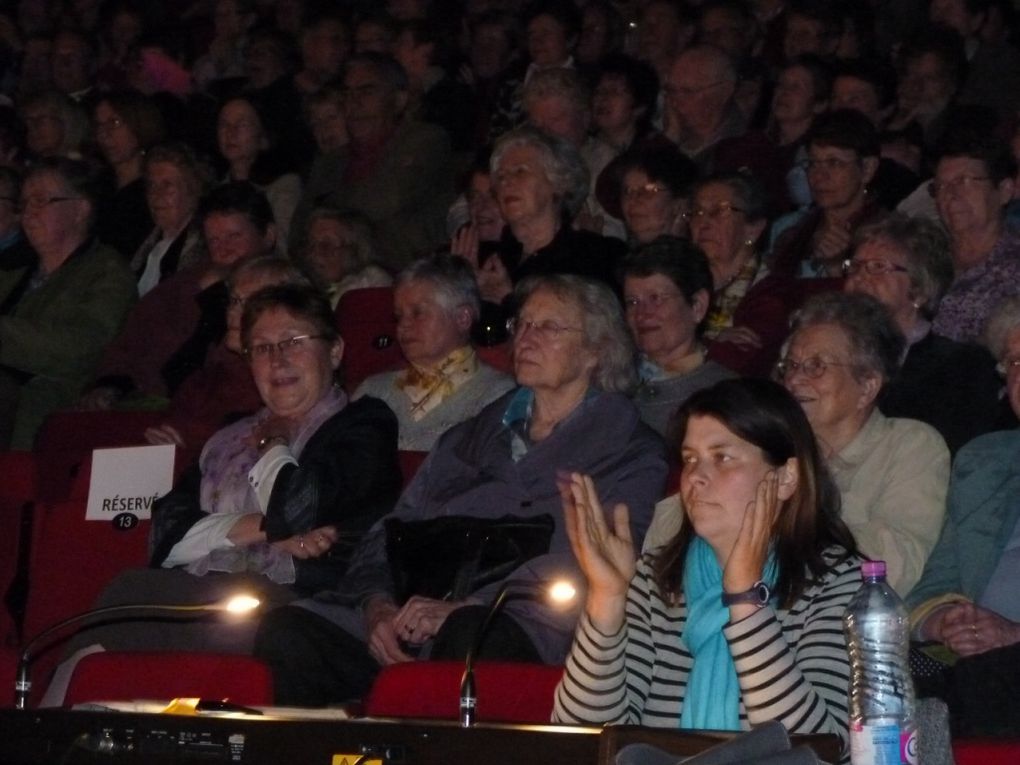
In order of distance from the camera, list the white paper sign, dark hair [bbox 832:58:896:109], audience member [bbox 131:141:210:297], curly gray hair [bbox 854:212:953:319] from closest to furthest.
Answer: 1. curly gray hair [bbox 854:212:953:319]
2. the white paper sign
3. dark hair [bbox 832:58:896:109]
4. audience member [bbox 131:141:210:297]

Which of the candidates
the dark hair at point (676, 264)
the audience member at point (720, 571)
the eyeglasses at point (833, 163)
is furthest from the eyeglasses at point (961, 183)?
the audience member at point (720, 571)

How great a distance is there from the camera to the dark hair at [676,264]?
5203 millimetres

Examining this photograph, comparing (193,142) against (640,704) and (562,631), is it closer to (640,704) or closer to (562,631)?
(562,631)

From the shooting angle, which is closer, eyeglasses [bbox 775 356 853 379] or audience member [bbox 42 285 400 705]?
eyeglasses [bbox 775 356 853 379]

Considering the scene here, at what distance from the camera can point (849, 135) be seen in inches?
236

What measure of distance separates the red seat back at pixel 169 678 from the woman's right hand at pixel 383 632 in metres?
0.77

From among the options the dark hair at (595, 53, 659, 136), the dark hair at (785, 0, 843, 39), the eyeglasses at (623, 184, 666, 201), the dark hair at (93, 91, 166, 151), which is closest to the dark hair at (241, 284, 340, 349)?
the eyeglasses at (623, 184, 666, 201)

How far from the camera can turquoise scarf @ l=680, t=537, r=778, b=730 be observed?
3.13 metres

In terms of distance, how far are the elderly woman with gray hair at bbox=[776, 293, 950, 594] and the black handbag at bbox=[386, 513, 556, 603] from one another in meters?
0.67

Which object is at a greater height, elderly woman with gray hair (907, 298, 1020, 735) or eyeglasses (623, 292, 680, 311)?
eyeglasses (623, 292, 680, 311)

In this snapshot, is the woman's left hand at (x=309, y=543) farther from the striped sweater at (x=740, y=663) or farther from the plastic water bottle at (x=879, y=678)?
the plastic water bottle at (x=879, y=678)

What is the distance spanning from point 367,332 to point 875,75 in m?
2.47

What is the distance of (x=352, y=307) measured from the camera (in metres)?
6.01

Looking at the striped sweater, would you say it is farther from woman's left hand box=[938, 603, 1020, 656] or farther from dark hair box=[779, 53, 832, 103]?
dark hair box=[779, 53, 832, 103]
